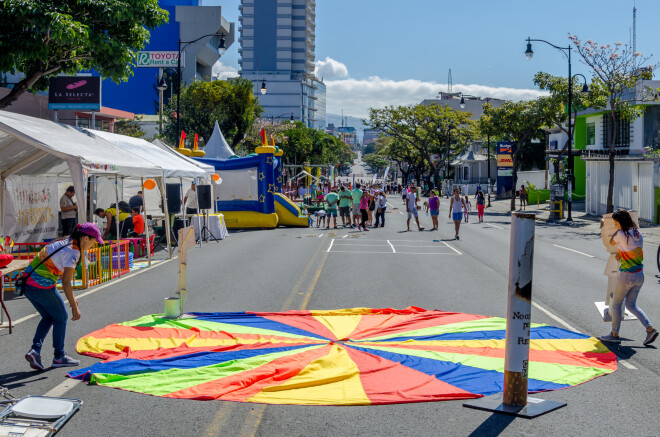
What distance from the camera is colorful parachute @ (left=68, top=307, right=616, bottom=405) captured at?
6.86 meters

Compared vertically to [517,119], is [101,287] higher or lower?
lower

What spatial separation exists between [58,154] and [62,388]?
7.23m

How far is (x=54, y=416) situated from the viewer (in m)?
5.82

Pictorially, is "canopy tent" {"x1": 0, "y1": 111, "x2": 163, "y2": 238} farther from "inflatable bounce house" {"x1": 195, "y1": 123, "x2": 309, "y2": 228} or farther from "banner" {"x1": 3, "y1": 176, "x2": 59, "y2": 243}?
"inflatable bounce house" {"x1": 195, "y1": 123, "x2": 309, "y2": 228}

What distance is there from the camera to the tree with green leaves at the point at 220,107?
4953 centimetres

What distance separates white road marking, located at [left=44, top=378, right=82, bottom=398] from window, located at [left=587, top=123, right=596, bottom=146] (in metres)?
50.9

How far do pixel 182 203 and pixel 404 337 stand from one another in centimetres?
1557

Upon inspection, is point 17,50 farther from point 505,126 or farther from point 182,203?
point 505,126

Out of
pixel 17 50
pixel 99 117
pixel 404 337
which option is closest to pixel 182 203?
pixel 17 50

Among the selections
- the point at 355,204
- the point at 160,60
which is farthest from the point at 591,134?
the point at 160,60

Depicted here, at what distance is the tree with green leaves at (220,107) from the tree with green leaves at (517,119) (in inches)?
701

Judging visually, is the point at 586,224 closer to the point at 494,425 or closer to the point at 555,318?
the point at 555,318

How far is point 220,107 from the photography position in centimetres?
5028

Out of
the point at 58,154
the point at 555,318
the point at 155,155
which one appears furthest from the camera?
the point at 155,155
